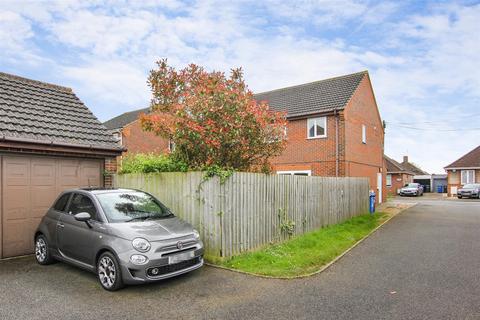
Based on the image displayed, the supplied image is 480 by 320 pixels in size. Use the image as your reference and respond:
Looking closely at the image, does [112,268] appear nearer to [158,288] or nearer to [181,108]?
[158,288]

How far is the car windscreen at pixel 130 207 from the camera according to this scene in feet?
20.5

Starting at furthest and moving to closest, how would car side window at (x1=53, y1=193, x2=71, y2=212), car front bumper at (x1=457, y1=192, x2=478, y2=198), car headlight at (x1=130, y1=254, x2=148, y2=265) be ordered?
car front bumper at (x1=457, y1=192, x2=478, y2=198)
car side window at (x1=53, y1=193, x2=71, y2=212)
car headlight at (x1=130, y1=254, x2=148, y2=265)

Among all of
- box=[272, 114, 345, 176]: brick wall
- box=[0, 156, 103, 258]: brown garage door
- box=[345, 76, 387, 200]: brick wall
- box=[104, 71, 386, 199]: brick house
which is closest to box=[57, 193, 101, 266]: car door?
box=[0, 156, 103, 258]: brown garage door

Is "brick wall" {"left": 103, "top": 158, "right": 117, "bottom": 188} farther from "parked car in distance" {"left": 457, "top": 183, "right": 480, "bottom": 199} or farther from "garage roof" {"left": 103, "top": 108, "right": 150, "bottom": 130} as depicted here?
"parked car in distance" {"left": 457, "top": 183, "right": 480, "bottom": 199}

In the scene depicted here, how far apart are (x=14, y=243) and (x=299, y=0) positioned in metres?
9.67

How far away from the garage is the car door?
178cm

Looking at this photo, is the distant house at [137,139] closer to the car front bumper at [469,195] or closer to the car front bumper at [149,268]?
the car front bumper at [149,268]

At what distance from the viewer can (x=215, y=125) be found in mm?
8414

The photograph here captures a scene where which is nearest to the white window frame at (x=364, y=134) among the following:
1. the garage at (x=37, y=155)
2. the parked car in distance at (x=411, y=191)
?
the garage at (x=37, y=155)

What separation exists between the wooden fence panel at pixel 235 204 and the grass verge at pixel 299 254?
0.86 feet

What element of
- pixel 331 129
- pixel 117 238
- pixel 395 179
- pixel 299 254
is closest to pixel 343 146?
pixel 331 129

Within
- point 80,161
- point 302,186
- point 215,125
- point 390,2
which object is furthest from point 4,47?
point 390,2

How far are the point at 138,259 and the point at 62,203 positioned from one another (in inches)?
108

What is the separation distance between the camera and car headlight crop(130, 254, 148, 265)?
538 centimetres
